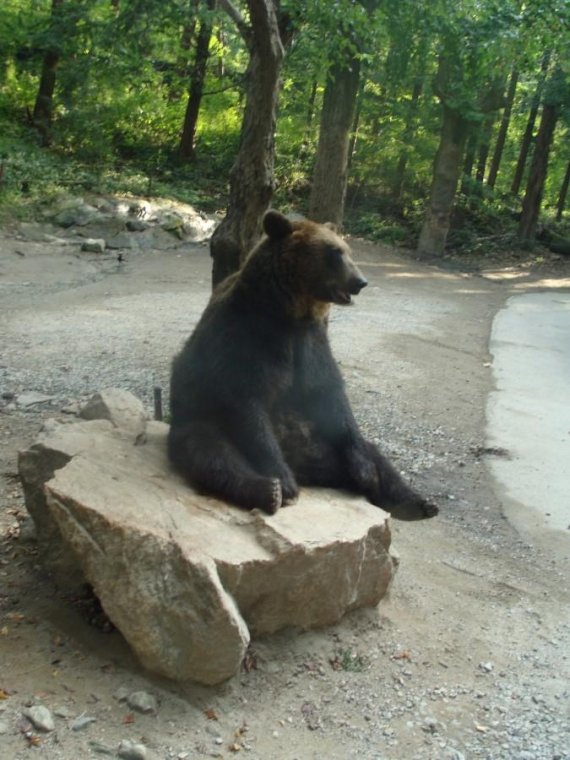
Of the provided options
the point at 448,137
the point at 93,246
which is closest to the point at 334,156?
the point at 93,246

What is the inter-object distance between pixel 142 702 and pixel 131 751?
307mm

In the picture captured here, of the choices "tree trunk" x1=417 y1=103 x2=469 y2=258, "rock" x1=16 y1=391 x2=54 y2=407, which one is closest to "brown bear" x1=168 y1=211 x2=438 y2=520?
"rock" x1=16 y1=391 x2=54 y2=407

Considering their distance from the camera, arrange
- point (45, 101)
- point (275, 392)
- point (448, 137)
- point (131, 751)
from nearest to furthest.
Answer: point (131, 751) < point (275, 392) < point (448, 137) < point (45, 101)

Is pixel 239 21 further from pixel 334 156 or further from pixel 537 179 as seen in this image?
pixel 537 179

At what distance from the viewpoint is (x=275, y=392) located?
5.17 m

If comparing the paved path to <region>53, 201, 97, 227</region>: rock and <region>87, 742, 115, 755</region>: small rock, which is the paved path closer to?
<region>87, 742, 115, 755</region>: small rock

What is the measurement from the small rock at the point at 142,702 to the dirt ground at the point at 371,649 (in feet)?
0.10

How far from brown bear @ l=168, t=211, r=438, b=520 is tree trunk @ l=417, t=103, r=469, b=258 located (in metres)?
18.3

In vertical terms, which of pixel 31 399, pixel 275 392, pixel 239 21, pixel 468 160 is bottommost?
pixel 31 399

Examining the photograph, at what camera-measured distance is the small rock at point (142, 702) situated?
3824 millimetres

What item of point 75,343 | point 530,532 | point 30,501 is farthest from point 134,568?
point 75,343

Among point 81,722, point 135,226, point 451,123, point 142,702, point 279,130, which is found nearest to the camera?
point 81,722

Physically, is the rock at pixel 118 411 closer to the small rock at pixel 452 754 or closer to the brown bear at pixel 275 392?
the brown bear at pixel 275 392

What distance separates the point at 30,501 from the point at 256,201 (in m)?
4.02
